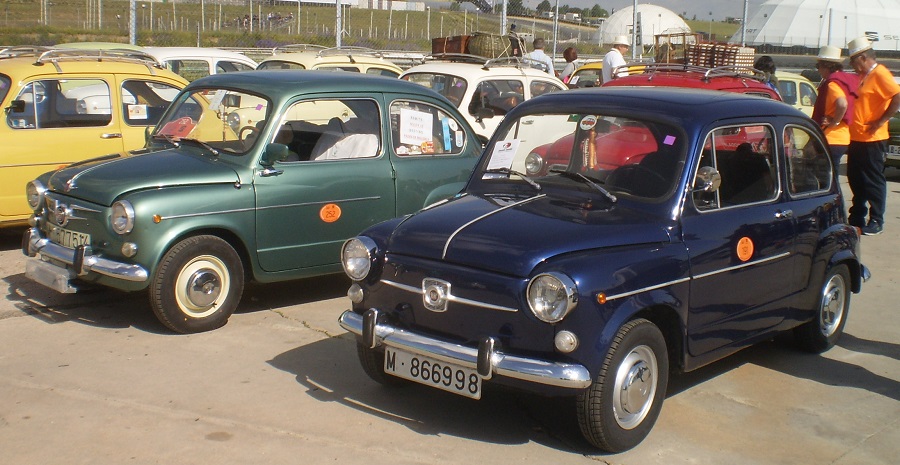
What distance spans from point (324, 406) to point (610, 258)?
6.03ft

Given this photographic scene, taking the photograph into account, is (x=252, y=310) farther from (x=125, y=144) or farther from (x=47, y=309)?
(x=125, y=144)

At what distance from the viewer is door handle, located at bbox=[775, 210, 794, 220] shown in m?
5.70

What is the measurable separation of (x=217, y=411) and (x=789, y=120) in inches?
153

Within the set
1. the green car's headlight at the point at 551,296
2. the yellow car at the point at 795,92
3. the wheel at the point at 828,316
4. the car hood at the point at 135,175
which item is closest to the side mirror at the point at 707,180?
the green car's headlight at the point at 551,296

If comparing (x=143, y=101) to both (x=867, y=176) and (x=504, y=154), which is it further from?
(x=867, y=176)

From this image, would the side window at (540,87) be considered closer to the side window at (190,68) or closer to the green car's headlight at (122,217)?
the side window at (190,68)

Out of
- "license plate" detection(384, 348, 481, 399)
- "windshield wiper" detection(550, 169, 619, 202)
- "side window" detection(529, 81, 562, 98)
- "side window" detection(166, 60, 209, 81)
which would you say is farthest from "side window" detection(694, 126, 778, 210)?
"side window" detection(166, 60, 209, 81)

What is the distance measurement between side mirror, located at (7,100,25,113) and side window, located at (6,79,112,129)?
0.03m

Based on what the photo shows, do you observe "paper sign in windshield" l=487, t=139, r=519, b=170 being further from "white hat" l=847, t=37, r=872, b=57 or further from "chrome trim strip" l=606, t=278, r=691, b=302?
"white hat" l=847, t=37, r=872, b=57

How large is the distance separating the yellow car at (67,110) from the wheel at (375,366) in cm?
460

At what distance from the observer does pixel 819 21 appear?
62.8m

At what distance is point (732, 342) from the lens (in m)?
5.43

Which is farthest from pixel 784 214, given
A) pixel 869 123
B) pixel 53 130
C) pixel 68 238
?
pixel 53 130

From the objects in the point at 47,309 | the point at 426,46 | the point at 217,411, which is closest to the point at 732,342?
the point at 217,411
